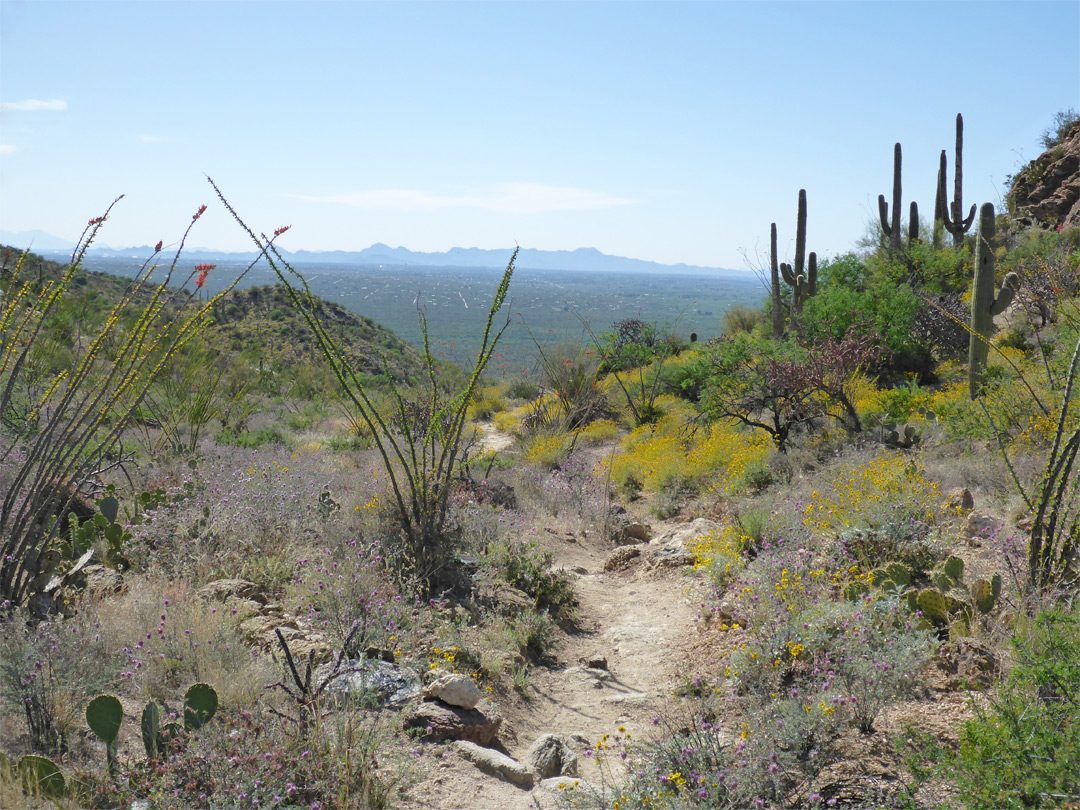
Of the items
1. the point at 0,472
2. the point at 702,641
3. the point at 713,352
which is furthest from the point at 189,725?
the point at 713,352

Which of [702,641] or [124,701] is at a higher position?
[124,701]

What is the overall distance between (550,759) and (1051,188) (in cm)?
Result: 2615

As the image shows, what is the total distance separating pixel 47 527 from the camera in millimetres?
4520

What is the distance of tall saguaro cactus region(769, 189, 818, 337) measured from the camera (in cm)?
1780

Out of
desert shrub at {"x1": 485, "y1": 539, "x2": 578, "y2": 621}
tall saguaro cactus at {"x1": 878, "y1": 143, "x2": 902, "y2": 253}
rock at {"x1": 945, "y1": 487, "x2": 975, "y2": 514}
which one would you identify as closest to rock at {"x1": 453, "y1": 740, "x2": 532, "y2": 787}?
desert shrub at {"x1": 485, "y1": 539, "x2": 578, "y2": 621}

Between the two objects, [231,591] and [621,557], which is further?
[621,557]

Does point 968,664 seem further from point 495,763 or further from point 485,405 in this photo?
point 485,405

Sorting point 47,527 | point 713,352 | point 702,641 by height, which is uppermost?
point 713,352

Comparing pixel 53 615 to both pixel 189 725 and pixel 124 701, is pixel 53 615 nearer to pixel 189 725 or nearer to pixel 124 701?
pixel 124 701

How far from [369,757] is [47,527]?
2715 millimetres

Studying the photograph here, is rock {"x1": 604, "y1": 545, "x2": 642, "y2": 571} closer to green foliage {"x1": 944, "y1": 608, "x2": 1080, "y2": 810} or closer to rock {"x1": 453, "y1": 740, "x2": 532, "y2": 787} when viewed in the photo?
rock {"x1": 453, "y1": 740, "x2": 532, "y2": 787}

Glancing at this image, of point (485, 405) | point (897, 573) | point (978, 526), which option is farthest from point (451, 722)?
point (485, 405)

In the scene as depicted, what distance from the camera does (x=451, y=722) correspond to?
3805mm

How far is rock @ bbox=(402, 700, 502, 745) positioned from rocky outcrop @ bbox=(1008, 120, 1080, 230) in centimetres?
2179
